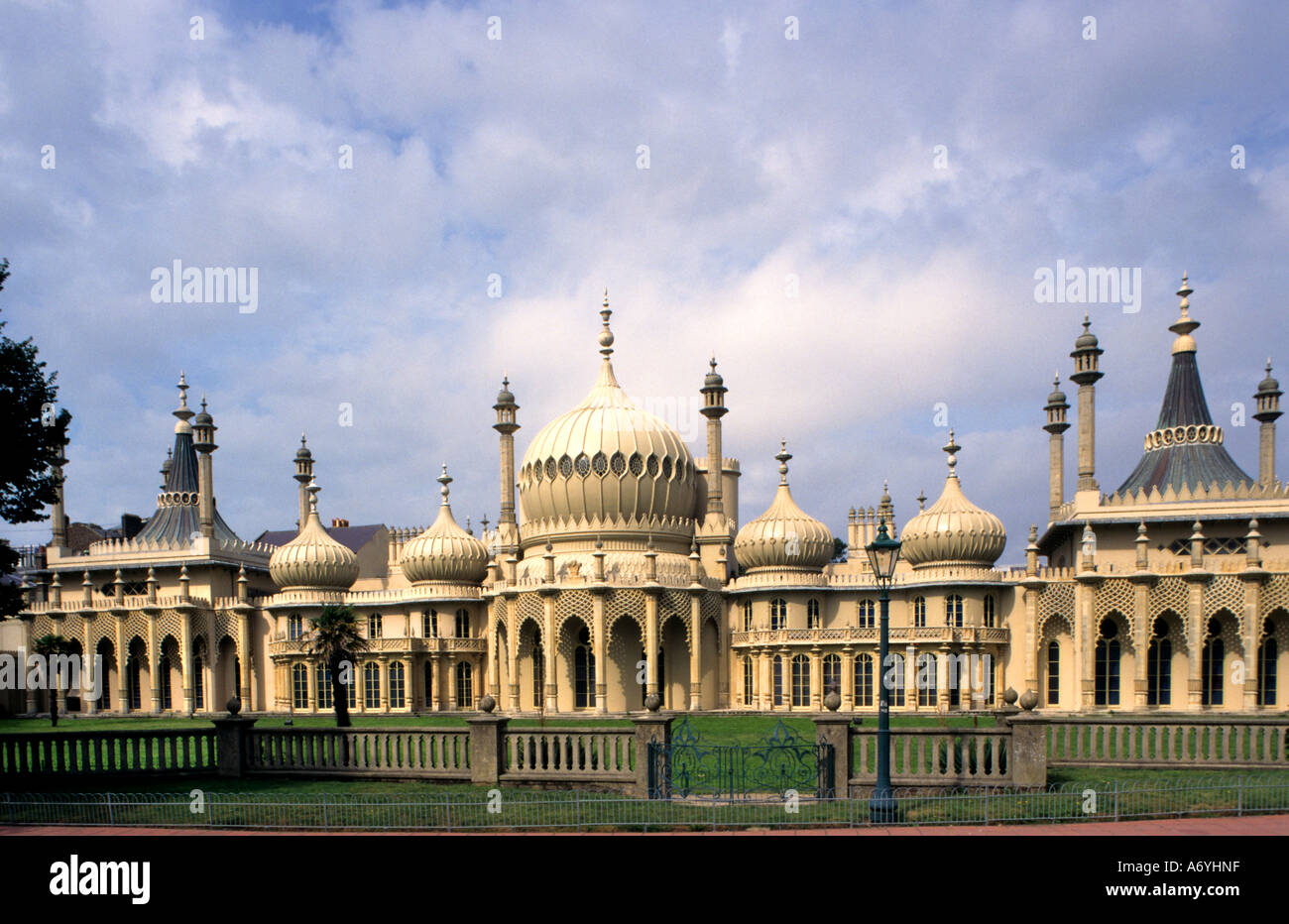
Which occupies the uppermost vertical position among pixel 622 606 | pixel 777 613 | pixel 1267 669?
pixel 622 606

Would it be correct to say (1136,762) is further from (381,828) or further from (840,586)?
(840,586)

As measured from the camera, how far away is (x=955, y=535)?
41.2 m

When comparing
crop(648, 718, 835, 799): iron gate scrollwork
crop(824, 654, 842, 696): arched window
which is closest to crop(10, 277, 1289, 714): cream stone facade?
crop(824, 654, 842, 696): arched window

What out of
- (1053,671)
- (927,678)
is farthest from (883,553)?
(1053,671)

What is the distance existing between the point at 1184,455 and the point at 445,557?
2961 cm

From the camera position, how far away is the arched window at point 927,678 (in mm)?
40375

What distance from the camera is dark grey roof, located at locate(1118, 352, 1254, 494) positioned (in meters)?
39.2

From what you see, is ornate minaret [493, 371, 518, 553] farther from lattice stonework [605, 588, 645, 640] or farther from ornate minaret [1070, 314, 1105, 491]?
ornate minaret [1070, 314, 1105, 491]

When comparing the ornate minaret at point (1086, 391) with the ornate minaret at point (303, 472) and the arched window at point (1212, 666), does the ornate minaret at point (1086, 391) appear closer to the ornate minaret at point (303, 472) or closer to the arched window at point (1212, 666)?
the arched window at point (1212, 666)

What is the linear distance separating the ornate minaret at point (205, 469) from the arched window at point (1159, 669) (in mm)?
40232

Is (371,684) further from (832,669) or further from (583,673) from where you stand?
(832,669)

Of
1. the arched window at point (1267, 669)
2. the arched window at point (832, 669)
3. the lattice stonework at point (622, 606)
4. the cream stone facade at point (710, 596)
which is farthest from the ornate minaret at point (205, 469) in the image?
the arched window at point (1267, 669)
